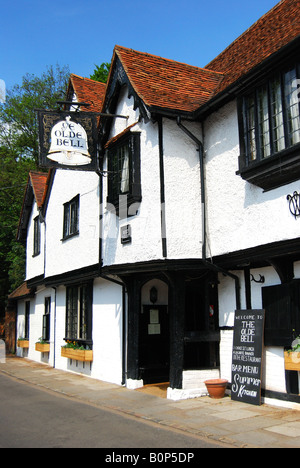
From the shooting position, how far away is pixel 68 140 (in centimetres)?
1156

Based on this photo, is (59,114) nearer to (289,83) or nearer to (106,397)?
(289,83)

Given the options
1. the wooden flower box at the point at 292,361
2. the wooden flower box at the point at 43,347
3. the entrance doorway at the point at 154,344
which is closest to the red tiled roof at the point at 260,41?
the wooden flower box at the point at 292,361

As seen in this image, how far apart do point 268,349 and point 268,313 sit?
73 centimetres

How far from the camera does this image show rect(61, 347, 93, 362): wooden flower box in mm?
14163

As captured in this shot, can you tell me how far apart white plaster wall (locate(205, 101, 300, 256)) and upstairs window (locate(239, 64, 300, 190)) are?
0.32 m

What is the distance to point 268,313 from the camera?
9195mm

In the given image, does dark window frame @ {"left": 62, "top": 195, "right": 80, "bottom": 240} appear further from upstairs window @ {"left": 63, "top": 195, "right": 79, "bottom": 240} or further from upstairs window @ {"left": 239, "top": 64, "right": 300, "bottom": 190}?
upstairs window @ {"left": 239, "top": 64, "right": 300, "bottom": 190}

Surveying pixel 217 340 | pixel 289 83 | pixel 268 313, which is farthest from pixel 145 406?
pixel 289 83

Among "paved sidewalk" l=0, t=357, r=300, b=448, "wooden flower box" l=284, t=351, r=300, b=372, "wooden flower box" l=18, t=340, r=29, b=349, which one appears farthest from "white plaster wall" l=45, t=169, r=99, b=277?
"wooden flower box" l=284, t=351, r=300, b=372

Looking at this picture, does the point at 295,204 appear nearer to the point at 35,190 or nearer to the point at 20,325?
the point at 35,190

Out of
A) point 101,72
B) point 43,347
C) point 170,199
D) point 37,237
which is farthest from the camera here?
point 101,72

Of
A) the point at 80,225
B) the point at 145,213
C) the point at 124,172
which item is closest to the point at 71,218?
the point at 80,225

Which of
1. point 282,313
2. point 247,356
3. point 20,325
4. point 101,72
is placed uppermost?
point 101,72

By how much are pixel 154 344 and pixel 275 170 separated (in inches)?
250
